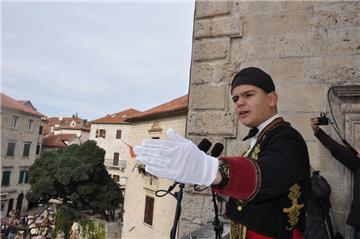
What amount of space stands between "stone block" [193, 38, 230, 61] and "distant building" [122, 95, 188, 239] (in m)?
8.10

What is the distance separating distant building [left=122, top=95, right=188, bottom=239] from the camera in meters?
12.1

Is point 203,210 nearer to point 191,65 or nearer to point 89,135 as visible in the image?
point 191,65

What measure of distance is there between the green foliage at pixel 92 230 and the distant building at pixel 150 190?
9.73ft

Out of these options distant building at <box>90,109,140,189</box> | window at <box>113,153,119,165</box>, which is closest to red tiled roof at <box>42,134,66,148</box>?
distant building at <box>90,109,140,189</box>

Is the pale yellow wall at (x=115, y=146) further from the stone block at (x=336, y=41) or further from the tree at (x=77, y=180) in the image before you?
the stone block at (x=336, y=41)

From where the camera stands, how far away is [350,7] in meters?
2.71

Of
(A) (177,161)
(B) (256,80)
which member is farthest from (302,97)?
(A) (177,161)

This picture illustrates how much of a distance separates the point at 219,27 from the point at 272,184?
2.66m

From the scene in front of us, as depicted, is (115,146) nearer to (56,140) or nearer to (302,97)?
(56,140)

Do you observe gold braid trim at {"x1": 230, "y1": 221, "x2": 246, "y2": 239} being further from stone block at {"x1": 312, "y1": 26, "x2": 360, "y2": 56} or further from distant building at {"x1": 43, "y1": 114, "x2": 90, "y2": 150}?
distant building at {"x1": 43, "y1": 114, "x2": 90, "y2": 150}

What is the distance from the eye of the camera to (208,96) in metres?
3.17

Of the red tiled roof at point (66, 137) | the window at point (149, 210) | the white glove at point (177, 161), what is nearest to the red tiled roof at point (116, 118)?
Answer: the red tiled roof at point (66, 137)

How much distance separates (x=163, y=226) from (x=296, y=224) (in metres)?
11.7

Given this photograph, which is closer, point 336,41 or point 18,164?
point 336,41
